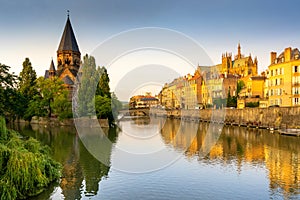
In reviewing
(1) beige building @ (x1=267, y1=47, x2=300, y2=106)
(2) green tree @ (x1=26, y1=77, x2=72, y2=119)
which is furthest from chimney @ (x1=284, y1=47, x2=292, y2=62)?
(2) green tree @ (x1=26, y1=77, x2=72, y2=119)

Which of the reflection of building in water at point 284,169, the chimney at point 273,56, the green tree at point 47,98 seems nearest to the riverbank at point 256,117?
the chimney at point 273,56

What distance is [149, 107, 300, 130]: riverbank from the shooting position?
1740 inches

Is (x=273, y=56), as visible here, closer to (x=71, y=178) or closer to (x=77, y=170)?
(x=77, y=170)

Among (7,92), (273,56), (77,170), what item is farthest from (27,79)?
(77,170)

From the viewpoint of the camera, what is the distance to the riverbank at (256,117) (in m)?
44.2

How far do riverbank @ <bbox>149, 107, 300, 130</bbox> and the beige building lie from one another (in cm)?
441

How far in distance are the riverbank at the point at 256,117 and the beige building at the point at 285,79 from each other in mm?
4409

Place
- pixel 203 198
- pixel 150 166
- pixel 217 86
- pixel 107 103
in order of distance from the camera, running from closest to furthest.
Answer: pixel 203 198 < pixel 150 166 < pixel 107 103 < pixel 217 86

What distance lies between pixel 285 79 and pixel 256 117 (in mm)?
7479

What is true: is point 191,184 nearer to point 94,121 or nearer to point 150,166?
point 150,166

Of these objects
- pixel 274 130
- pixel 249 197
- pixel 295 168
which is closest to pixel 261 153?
pixel 295 168

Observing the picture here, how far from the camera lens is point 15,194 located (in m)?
14.3

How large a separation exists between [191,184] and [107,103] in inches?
1368

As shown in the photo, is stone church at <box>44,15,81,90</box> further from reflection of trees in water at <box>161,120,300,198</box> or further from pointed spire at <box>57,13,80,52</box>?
reflection of trees in water at <box>161,120,300,198</box>
